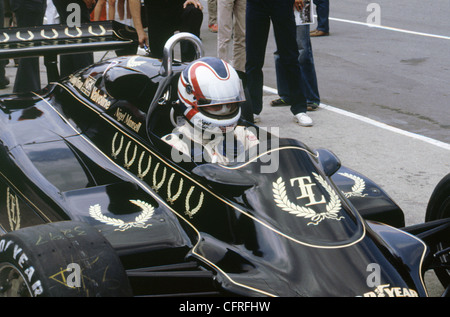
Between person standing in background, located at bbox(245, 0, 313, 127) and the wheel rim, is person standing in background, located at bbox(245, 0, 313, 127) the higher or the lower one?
the higher one

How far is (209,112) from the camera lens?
3635 mm

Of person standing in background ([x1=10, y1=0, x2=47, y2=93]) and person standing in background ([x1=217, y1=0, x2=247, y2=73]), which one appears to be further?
person standing in background ([x1=217, y1=0, x2=247, y2=73])

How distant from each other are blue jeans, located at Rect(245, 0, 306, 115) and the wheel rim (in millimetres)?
4114

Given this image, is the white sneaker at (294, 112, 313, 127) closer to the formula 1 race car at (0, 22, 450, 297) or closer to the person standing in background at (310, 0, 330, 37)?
the formula 1 race car at (0, 22, 450, 297)

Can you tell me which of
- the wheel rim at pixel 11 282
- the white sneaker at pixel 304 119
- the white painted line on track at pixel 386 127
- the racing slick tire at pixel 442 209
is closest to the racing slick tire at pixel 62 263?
the wheel rim at pixel 11 282

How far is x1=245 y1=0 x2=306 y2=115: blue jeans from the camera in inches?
251

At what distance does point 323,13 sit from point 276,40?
5.51 meters

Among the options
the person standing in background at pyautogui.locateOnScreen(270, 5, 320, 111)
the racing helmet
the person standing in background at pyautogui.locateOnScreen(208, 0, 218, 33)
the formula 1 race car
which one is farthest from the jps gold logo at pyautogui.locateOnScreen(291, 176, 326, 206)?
the person standing in background at pyautogui.locateOnScreen(208, 0, 218, 33)

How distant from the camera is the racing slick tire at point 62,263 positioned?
2686mm

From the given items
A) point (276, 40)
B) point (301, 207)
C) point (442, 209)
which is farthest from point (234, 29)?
point (301, 207)

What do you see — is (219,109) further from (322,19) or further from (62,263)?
(322,19)
